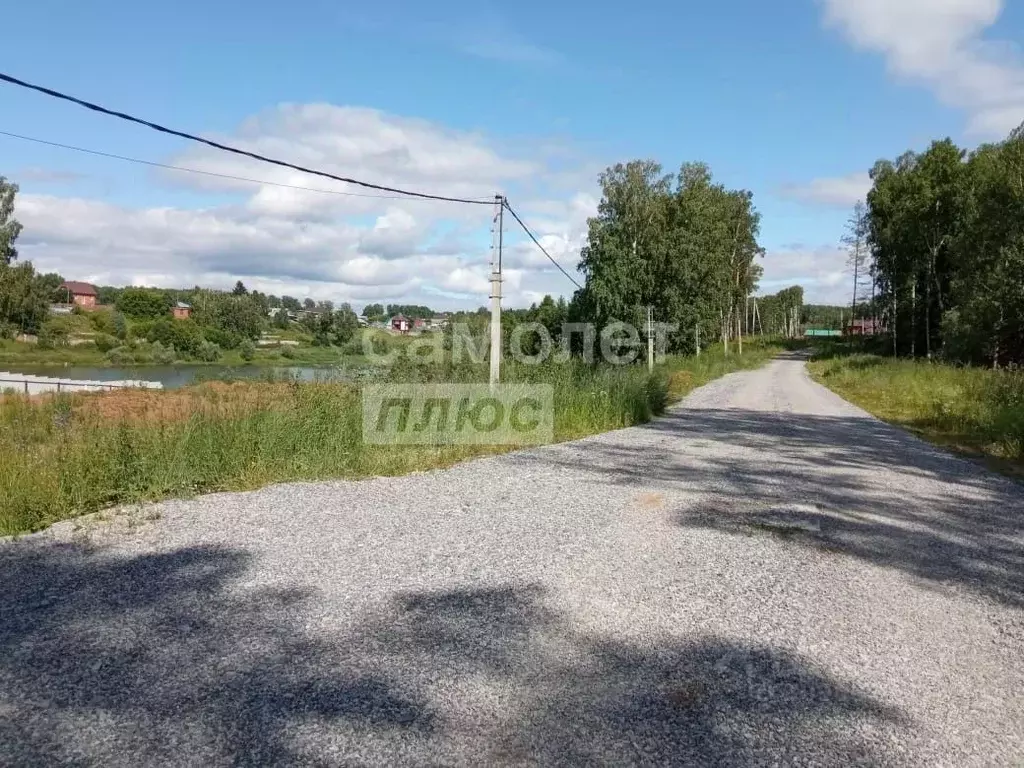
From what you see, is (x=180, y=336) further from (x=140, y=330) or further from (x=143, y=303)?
(x=143, y=303)

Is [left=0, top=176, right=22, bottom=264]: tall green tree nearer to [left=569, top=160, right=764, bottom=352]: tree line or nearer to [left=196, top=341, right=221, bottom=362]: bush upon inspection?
[left=196, top=341, right=221, bottom=362]: bush

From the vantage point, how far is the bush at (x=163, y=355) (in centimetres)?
5088

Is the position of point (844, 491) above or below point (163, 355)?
below

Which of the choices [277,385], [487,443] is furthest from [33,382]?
[487,443]

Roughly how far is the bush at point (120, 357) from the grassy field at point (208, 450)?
43.1 m

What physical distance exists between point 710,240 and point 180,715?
3706 centimetres

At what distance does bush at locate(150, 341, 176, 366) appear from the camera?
5088cm

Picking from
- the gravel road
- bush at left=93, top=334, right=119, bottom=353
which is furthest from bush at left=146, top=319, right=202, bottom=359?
the gravel road

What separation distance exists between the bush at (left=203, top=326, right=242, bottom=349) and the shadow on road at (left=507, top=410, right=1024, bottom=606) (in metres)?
47.4

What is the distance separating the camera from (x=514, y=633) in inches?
157

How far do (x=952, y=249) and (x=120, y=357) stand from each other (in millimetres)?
57579

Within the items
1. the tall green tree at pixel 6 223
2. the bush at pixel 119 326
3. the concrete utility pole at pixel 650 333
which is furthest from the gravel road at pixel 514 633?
the bush at pixel 119 326

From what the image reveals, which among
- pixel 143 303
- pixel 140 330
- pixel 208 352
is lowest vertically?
pixel 208 352

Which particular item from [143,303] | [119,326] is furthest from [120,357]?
[143,303]
